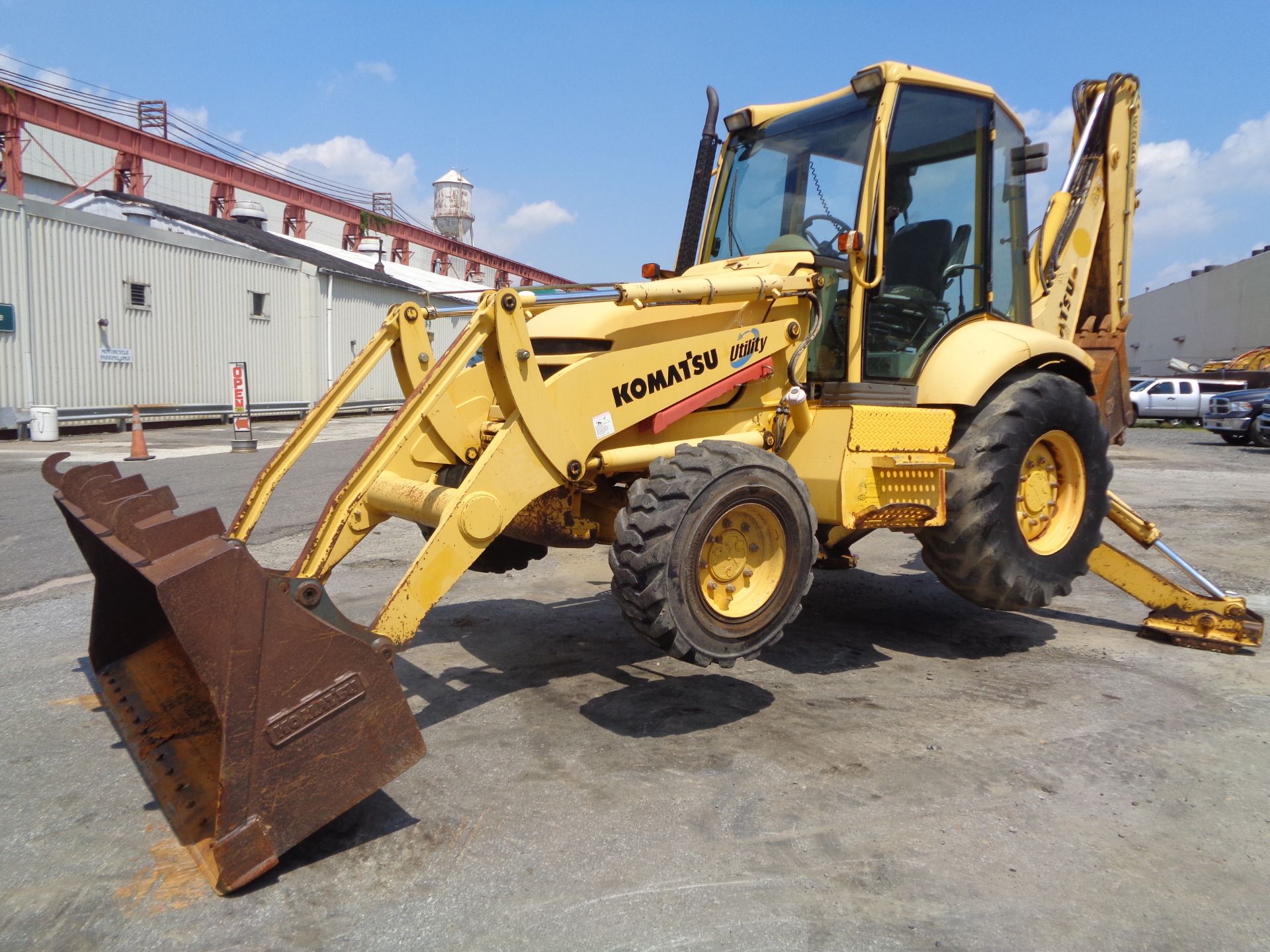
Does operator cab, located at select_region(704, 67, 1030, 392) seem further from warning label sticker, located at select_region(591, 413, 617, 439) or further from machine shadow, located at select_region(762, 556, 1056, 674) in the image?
machine shadow, located at select_region(762, 556, 1056, 674)

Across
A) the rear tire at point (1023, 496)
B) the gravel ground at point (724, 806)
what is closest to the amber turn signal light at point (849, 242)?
the rear tire at point (1023, 496)

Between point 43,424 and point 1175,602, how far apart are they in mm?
17320

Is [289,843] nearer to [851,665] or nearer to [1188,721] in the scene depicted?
[851,665]

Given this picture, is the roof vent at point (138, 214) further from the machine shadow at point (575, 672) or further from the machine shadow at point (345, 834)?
the machine shadow at point (345, 834)

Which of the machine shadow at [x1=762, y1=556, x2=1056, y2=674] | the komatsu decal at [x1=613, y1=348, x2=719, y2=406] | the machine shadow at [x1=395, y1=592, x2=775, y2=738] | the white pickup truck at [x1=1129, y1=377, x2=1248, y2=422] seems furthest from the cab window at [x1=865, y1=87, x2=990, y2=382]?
the white pickup truck at [x1=1129, y1=377, x2=1248, y2=422]

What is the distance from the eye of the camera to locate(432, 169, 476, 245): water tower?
54500 mm

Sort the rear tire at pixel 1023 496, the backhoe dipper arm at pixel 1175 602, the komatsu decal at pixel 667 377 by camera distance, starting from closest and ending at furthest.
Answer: the komatsu decal at pixel 667 377, the rear tire at pixel 1023 496, the backhoe dipper arm at pixel 1175 602

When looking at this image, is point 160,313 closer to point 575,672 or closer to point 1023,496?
point 575,672

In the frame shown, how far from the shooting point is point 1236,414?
2116 centimetres

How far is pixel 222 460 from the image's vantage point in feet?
45.2

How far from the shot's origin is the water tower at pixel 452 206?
5450cm

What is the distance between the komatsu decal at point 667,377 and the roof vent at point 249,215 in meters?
29.8

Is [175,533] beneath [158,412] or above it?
above

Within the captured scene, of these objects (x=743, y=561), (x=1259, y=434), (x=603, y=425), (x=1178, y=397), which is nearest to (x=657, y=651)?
(x=743, y=561)
